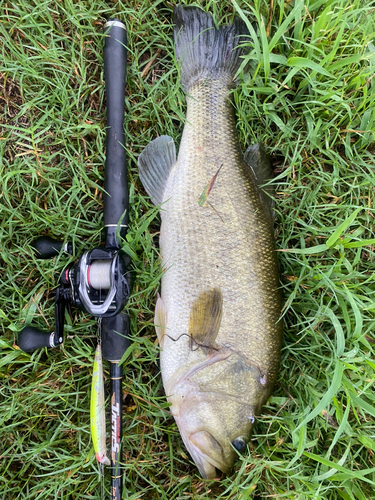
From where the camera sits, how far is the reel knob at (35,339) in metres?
2.07

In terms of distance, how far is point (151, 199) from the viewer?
2275 millimetres

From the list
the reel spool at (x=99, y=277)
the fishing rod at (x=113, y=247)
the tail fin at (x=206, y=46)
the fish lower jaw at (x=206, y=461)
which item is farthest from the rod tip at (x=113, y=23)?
the fish lower jaw at (x=206, y=461)

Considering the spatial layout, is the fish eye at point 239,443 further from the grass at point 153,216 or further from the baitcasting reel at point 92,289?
the baitcasting reel at point 92,289

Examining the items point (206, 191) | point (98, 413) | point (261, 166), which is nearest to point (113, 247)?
point (206, 191)

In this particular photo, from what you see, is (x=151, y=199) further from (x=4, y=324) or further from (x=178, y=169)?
(x=4, y=324)

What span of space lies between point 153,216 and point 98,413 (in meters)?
1.22

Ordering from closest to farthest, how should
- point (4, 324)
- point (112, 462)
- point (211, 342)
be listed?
point (211, 342)
point (112, 462)
point (4, 324)

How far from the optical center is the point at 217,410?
1980 millimetres

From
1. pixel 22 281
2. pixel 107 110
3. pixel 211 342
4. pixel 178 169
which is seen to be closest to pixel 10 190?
pixel 22 281

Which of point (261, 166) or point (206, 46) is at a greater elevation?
point (206, 46)

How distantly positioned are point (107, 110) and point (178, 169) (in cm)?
58

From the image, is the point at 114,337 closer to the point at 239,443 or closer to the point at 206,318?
the point at 206,318

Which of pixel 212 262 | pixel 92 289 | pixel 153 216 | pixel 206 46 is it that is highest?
pixel 206 46

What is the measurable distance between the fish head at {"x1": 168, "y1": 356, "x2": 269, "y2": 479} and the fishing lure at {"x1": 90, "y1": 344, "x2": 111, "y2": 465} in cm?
46
